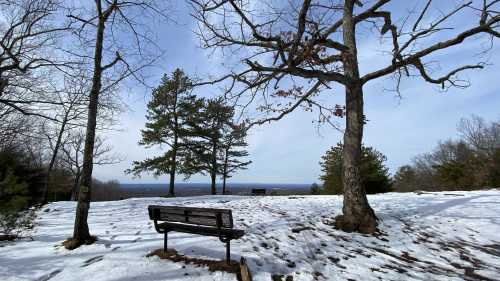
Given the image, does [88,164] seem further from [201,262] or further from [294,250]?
[294,250]

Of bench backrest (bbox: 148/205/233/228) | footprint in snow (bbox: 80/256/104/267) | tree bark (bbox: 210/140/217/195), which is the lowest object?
footprint in snow (bbox: 80/256/104/267)

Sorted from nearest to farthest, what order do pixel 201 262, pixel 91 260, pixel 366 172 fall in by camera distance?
pixel 201 262 < pixel 91 260 < pixel 366 172

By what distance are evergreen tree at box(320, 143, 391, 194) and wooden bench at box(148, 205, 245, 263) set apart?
14247 millimetres

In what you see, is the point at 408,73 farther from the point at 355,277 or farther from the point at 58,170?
the point at 58,170

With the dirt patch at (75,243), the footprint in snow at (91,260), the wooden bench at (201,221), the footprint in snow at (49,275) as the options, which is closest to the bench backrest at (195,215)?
the wooden bench at (201,221)

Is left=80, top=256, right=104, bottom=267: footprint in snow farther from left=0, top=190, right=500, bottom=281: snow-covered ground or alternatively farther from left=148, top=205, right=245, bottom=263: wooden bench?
left=148, top=205, right=245, bottom=263: wooden bench

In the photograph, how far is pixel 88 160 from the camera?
5941 mm

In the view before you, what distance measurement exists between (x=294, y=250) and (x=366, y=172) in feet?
47.5

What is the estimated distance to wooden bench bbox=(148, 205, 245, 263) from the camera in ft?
14.3

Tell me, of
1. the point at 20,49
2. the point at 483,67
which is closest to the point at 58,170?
the point at 20,49

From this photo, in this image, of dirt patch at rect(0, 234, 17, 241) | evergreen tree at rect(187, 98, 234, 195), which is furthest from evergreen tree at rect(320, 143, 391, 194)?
dirt patch at rect(0, 234, 17, 241)

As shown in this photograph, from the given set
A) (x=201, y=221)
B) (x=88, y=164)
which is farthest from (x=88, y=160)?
(x=201, y=221)

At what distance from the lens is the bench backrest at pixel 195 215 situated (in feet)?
14.6

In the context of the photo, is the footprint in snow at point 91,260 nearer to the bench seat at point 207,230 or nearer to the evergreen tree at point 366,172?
the bench seat at point 207,230
